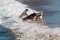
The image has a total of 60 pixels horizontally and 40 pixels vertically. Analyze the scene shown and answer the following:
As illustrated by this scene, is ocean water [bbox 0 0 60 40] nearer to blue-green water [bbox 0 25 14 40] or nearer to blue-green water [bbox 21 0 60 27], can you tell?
blue-green water [bbox 21 0 60 27]

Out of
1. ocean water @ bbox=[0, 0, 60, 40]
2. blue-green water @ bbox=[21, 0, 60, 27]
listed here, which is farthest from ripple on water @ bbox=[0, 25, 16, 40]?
blue-green water @ bbox=[21, 0, 60, 27]

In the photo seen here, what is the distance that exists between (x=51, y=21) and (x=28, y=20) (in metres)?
1.28

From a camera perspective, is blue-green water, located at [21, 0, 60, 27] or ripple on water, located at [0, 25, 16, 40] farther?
blue-green water, located at [21, 0, 60, 27]

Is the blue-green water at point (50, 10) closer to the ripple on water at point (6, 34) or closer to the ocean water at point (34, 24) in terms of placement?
the ocean water at point (34, 24)

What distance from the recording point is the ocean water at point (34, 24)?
11.8 m

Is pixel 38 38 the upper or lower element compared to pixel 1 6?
lower

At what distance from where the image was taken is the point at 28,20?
14.0 metres

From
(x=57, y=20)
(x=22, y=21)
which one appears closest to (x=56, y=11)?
(x=57, y=20)

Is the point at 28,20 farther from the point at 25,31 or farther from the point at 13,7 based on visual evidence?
the point at 13,7

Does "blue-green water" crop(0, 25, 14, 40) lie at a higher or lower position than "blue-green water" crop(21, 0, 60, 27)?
lower

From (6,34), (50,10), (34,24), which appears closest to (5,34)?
(6,34)

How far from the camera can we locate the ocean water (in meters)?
11.8

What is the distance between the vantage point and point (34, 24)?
1340 cm

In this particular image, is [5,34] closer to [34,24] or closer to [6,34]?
[6,34]
